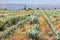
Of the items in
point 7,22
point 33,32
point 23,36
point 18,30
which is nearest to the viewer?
point 33,32

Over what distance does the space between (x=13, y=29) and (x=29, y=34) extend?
11.8 feet

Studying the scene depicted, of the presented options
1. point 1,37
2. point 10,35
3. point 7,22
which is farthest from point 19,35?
point 7,22

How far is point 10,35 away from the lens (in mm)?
16906

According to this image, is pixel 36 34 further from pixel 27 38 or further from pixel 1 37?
pixel 1 37

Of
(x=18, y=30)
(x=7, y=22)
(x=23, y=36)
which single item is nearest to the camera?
(x=23, y=36)

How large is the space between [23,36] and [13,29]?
2.78 metres

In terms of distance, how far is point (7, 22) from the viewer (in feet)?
70.3

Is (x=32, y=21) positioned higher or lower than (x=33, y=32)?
lower

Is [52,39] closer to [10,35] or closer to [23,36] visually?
[23,36]

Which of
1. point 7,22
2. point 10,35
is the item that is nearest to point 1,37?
point 10,35

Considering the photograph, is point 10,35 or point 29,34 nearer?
point 29,34

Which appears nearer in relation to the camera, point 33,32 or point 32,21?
point 33,32

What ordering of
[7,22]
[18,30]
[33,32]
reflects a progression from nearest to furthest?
[33,32] → [18,30] → [7,22]

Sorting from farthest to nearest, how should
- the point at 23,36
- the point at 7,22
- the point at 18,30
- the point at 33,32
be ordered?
the point at 7,22
the point at 18,30
the point at 23,36
the point at 33,32
